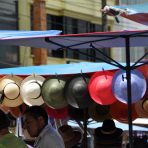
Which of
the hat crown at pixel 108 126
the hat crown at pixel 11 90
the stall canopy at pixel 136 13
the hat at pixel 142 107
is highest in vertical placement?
the stall canopy at pixel 136 13

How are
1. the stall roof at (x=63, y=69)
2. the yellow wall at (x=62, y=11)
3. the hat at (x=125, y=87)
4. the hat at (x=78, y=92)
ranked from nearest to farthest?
the hat at (x=125, y=87) < the hat at (x=78, y=92) < the stall roof at (x=63, y=69) < the yellow wall at (x=62, y=11)

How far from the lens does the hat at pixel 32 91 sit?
6402 mm

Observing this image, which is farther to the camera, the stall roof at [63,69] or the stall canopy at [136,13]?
the stall roof at [63,69]

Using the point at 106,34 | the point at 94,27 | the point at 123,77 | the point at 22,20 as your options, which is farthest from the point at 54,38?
the point at 94,27

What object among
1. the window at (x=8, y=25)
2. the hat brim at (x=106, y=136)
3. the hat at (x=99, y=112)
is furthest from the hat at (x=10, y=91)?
the window at (x=8, y=25)

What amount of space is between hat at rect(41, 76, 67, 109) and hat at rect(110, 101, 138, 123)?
28.1 inches

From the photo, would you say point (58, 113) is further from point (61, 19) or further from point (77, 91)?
point (61, 19)

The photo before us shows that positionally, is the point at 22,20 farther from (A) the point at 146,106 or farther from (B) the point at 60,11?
(A) the point at 146,106

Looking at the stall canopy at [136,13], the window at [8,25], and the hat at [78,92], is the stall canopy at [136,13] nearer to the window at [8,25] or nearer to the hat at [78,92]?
the hat at [78,92]

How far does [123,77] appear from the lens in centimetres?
520

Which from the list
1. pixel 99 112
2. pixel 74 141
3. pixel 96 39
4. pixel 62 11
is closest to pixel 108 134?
pixel 99 112

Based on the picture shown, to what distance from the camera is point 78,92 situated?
19.2ft

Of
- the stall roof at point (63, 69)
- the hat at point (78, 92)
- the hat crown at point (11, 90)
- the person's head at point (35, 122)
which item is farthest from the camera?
the hat crown at point (11, 90)

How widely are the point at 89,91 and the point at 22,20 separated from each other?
44.3 ft
